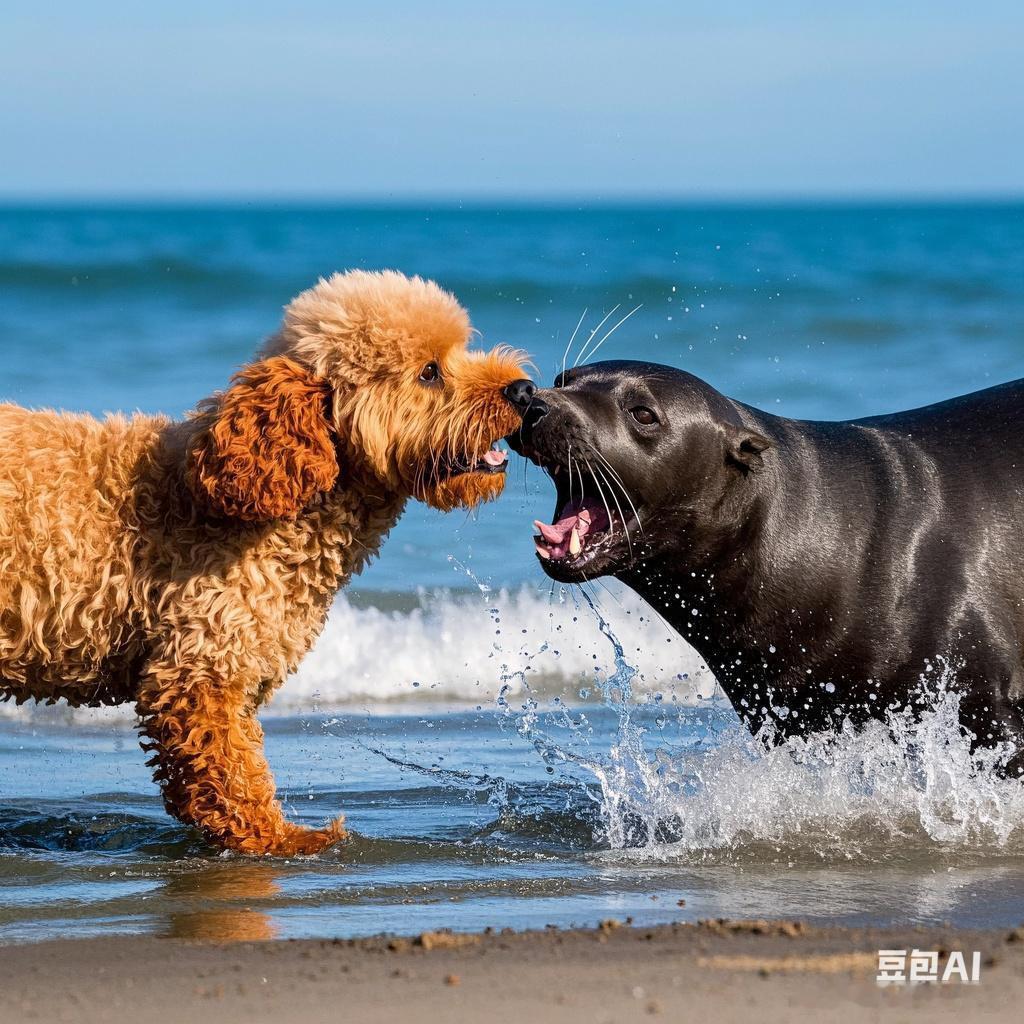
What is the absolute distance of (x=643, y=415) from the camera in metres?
4.91

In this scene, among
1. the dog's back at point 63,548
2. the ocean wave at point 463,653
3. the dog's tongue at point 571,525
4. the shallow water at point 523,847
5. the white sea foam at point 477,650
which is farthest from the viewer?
the white sea foam at point 477,650

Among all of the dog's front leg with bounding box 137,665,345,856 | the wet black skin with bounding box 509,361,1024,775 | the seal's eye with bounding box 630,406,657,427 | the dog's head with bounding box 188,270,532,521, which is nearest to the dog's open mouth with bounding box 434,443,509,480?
the dog's head with bounding box 188,270,532,521

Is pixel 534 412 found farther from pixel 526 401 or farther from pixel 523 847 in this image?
pixel 523 847

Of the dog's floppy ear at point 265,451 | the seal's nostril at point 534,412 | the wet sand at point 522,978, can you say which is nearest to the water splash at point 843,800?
the wet sand at point 522,978

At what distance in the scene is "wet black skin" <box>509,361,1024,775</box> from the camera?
192 inches

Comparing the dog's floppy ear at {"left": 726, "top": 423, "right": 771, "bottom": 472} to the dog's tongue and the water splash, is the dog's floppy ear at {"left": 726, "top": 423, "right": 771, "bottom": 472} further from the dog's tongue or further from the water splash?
the water splash

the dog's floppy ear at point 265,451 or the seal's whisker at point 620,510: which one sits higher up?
the dog's floppy ear at point 265,451

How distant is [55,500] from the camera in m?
4.66

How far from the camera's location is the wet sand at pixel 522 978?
3.19 metres

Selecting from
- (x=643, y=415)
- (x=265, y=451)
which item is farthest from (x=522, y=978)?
(x=643, y=415)

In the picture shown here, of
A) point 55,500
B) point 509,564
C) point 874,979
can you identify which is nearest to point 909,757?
point 874,979

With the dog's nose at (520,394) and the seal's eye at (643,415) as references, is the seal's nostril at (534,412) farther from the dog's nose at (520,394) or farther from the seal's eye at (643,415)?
the seal's eye at (643,415)

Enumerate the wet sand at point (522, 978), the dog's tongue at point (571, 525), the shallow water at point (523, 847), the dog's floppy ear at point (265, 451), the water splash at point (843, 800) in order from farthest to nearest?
the dog's tongue at point (571, 525) → the water splash at point (843, 800) → the dog's floppy ear at point (265, 451) → the shallow water at point (523, 847) → the wet sand at point (522, 978)

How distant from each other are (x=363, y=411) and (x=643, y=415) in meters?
0.88
